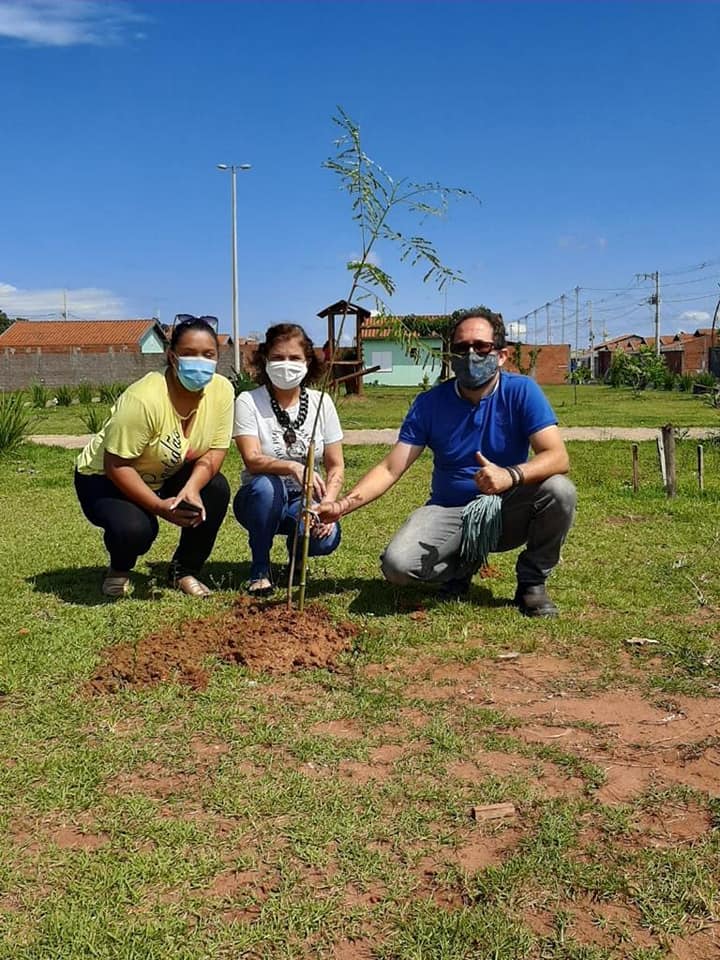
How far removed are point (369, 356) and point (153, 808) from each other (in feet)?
124

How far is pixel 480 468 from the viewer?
4035 mm

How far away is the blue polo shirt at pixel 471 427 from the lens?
13.0 feet

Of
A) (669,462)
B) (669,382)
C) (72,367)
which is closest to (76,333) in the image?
(72,367)

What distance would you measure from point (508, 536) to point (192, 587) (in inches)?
62.7

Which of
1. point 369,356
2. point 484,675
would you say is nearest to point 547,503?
point 484,675

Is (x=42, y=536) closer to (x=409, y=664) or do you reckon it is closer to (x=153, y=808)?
(x=409, y=664)

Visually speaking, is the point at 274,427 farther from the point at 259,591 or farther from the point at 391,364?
the point at 391,364

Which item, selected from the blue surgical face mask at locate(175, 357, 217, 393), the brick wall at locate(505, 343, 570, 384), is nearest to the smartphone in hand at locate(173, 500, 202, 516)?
the blue surgical face mask at locate(175, 357, 217, 393)

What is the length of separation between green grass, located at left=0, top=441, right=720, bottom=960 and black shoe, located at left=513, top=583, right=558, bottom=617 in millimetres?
69

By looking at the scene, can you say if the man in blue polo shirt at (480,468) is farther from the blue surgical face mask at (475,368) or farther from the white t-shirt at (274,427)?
the white t-shirt at (274,427)

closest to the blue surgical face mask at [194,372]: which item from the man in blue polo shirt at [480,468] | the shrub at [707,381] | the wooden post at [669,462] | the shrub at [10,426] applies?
the man in blue polo shirt at [480,468]

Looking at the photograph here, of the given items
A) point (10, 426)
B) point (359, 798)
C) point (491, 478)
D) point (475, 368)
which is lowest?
point (359, 798)

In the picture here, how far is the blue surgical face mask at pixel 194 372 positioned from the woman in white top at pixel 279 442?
223 millimetres

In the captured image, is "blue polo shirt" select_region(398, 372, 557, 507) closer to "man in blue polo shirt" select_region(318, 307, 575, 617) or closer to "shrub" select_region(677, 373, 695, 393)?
"man in blue polo shirt" select_region(318, 307, 575, 617)
